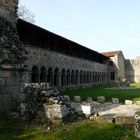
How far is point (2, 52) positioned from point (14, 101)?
185 cm

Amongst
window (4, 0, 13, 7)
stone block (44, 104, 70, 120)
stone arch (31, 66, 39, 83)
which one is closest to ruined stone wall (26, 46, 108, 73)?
stone arch (31, 66, 39, 83)

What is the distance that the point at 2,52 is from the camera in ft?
30.0

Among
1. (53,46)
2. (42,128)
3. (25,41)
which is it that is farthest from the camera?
(53,46)

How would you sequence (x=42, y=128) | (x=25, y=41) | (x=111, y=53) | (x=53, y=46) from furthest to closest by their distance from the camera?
(x=111, y=53) < (x=53, y=46) < (x=25, y=41) < (x=42, y=128)

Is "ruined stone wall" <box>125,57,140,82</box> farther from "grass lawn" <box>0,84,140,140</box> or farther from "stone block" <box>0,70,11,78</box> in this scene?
"stone block" <box>0,70,11,78</box>

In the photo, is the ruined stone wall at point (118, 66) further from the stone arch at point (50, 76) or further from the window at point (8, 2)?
the window at point (8, 2)

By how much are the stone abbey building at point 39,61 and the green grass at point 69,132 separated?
4.50ft

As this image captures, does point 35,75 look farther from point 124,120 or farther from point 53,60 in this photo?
point 124,120

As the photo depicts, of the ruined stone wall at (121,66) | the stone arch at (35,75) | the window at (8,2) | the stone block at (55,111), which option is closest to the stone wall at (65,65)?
the stone arch at (35,75)

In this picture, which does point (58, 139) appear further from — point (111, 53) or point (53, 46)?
point (111, 53)

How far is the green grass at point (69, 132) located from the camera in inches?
285

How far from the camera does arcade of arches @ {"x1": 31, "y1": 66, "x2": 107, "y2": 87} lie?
20.9 metres

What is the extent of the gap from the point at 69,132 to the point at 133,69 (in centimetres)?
5445

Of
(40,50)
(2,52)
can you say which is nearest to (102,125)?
(2,52)
